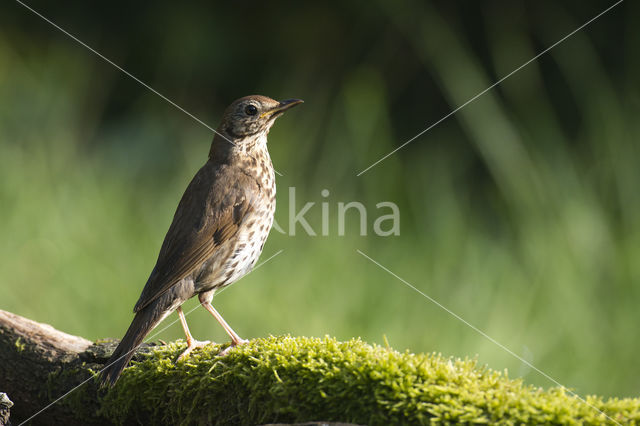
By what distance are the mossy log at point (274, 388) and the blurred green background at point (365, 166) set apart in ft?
5.05

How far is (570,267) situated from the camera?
182 inches

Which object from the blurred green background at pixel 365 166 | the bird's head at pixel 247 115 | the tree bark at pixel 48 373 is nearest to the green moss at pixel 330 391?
the tree bark at pixel 48 373

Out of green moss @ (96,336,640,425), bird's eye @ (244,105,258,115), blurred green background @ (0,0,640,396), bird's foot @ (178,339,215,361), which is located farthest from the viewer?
blurred green background @ (0,0,640,396)

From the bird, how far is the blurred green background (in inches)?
46.1

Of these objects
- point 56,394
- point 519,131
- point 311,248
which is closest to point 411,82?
point 519,131

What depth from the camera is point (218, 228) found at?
10.7ft

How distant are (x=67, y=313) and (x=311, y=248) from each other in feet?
5.49

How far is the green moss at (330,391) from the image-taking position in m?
2.10

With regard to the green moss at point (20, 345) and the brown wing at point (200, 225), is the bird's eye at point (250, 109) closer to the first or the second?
the brown wing at point (200, 225)

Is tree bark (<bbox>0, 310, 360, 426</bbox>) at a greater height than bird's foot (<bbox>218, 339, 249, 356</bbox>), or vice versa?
bird's foot (<bbox>218, 339, 249, 356</bbox>)

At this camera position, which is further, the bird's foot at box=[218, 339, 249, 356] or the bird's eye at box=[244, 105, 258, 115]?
the bird's eye at box=[244, 105, 258, 115]

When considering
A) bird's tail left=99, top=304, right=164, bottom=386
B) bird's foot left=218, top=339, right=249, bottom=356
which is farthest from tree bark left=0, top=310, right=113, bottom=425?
bird's foot left=218, top=339, right=249, bottom=356

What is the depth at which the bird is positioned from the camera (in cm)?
301

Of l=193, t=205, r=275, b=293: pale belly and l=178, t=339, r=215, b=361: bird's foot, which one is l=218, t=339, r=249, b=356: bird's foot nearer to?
l=178, t=339, r=215, b=361: bird's foot
